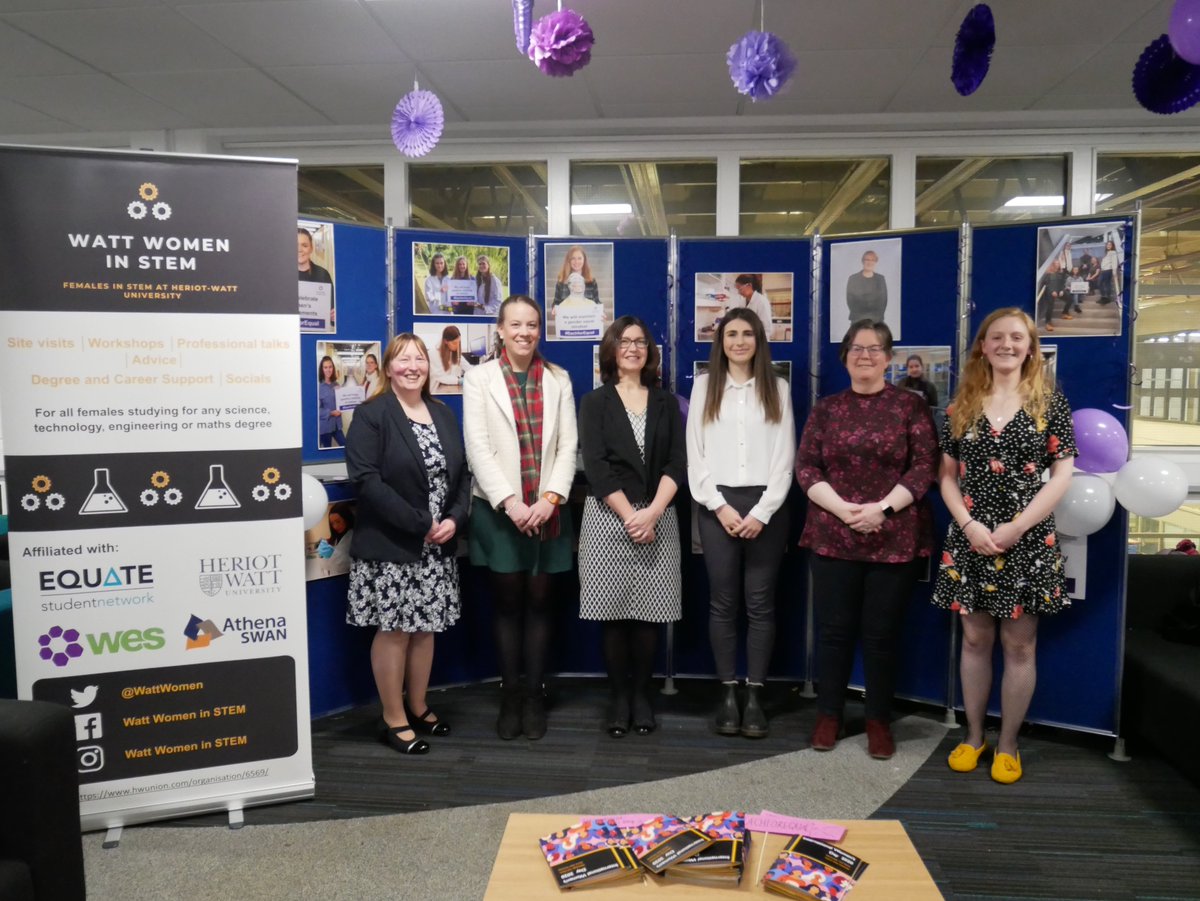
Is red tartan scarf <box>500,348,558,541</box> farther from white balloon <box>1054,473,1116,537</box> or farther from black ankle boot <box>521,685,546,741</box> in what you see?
white balloon <box>1054,473,1116,537</box>

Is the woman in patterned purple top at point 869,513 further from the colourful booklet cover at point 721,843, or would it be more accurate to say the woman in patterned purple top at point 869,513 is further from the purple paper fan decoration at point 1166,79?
the colourful booklet cover at point 721,843

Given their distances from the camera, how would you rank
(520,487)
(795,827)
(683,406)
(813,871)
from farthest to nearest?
(683,406)
(520,487)
(795,827)
(813,871)

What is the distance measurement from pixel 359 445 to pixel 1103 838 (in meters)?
2.72

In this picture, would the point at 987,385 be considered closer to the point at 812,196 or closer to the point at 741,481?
the point at 741,481

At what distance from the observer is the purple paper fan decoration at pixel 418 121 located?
3125 millimetres

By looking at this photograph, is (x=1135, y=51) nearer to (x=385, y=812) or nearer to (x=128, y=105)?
(x=385, y=812)

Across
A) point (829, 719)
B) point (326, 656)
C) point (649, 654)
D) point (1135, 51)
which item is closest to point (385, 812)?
point (326, 656)

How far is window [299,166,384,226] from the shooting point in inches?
205

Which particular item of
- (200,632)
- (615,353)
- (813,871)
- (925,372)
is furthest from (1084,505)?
(200,632)

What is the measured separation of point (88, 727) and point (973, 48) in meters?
3.49

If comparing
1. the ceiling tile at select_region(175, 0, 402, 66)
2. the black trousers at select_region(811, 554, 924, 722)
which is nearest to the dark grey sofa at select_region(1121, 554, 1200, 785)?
the black trousers at select_region(811, 554, 924, 722)

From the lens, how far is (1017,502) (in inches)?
106

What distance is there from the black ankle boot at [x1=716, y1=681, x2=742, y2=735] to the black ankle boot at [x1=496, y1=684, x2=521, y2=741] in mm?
803

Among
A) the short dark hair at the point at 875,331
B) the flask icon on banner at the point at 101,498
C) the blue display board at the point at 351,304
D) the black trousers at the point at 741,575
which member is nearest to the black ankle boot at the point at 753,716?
the black trousers at the point at 741,575
